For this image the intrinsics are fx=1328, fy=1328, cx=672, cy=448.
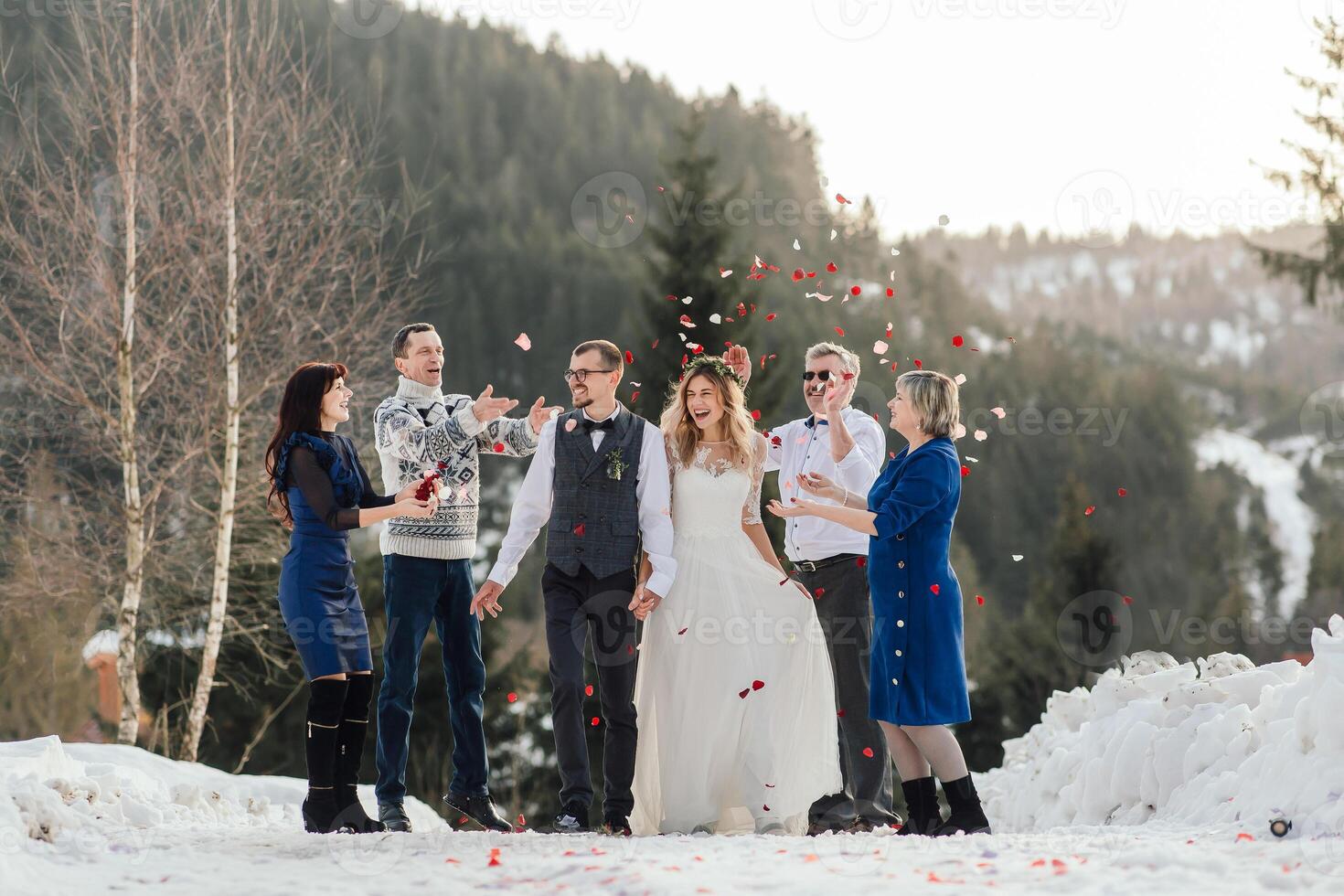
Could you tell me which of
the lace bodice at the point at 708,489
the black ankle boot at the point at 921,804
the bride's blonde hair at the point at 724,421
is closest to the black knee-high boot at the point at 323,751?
the lace bodice at the point at 708,489

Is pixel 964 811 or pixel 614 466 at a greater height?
pixel 614 466

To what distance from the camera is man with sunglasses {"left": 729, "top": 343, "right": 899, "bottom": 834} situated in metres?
6.37

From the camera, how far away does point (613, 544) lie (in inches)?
234

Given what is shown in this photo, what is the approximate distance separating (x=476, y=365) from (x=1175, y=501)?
41.3 m

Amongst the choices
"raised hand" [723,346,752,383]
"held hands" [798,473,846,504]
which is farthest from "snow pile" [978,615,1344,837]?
"raised hand" [723,346,752,383]

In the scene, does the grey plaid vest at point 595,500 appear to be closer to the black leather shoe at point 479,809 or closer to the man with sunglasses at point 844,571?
the man with sunglasses at point 844,571

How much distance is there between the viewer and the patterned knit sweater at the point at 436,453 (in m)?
6.16

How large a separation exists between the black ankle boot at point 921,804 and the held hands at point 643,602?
136 cm

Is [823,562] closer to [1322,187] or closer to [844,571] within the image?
[844,571]

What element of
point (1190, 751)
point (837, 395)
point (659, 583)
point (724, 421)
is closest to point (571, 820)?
point (659, 583)

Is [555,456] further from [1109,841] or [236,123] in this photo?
[236,123]

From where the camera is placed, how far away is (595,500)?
19.6ft

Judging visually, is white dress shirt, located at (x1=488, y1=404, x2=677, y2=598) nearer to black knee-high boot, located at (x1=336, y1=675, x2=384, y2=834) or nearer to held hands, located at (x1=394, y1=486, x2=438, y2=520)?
held hands, located at (x1=394, y1=486, x2=438, y2=520)

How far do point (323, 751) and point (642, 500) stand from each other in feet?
5.82
